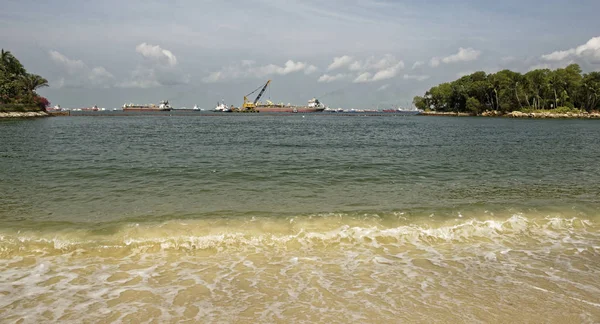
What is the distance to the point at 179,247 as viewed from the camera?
26.6 feet

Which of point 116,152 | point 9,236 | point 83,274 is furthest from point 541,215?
point 116,152

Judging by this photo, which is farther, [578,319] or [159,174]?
[159,174]

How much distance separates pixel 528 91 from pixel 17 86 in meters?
168

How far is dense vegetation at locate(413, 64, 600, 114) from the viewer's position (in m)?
118

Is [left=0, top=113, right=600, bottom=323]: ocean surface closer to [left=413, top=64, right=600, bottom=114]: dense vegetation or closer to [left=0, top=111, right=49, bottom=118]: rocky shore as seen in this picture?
[left=0, top=111, right=49, bottom=118]: rocky shore

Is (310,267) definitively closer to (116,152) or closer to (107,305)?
(107,305)

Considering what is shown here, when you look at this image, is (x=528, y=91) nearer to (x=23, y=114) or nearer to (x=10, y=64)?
(x=23, y=114)

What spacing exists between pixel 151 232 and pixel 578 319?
28.3 ft

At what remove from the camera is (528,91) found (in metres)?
128

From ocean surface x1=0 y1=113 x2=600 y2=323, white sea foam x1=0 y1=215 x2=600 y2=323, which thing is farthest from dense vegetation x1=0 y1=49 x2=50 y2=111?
white sea foam x1=0 y1=215 x2=600 y2=323

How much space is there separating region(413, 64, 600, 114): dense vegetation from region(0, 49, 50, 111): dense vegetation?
15840 centimetres

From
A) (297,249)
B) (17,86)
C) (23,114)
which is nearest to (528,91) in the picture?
(297,249)

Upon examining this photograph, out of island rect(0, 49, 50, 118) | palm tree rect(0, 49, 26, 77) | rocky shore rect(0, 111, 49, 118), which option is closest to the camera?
rocky shore rect(0, 111, 49, 118)

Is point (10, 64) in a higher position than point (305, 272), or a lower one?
higher
